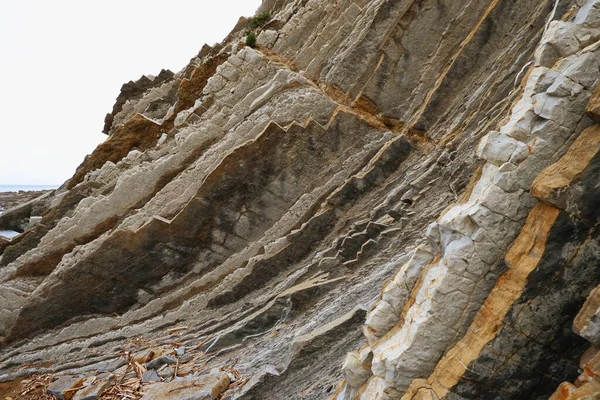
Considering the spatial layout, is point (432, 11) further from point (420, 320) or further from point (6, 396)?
point (6, 396)

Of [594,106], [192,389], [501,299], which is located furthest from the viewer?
[192,389]

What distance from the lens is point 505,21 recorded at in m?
13.9

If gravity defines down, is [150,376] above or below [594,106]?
below

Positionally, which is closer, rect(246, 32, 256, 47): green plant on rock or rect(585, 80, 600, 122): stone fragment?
rect(585, 80, 600, 122): stone fragment

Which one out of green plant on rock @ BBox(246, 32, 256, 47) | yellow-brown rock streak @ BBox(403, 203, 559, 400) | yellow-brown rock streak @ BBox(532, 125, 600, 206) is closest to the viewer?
yellow-brown rock streak @ BBox(532, 125, 600, 206)

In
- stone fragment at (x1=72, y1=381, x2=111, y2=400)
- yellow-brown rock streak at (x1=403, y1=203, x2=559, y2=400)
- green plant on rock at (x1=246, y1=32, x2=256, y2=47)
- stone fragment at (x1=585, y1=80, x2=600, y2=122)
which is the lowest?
yellow-brown rock streak at (x1=403, y1=203, x2=559, y2=400)

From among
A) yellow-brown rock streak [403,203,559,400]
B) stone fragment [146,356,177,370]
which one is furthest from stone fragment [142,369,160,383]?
yellow-brown rock streak [403,203,559,400]

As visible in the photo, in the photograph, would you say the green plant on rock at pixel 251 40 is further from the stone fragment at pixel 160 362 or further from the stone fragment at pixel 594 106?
the stone fragment at pixel 594 106

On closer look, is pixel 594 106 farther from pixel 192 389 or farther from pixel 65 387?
pixel 65 387

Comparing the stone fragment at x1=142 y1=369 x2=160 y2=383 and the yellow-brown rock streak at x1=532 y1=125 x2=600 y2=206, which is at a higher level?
the yellow-brown rock streak at x1=532 y1=125 x2=600 y2=206

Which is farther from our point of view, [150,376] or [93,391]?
[150,376]

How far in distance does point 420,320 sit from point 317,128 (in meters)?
8.88

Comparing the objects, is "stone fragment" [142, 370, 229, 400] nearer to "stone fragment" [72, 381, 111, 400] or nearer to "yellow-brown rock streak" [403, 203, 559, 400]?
"stone fragment" [72, 381, 111, 400]

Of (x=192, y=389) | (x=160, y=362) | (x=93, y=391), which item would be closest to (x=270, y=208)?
(x=160, y=362)
